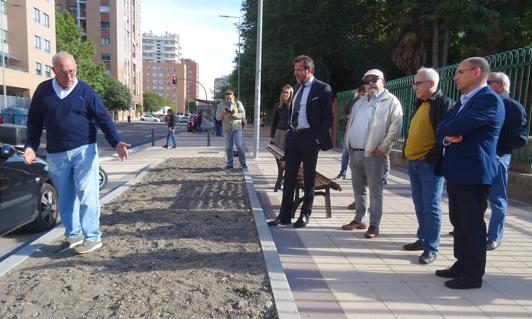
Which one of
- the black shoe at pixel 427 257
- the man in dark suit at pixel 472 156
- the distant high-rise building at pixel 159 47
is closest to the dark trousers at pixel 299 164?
the black shoe at pixel 427 257

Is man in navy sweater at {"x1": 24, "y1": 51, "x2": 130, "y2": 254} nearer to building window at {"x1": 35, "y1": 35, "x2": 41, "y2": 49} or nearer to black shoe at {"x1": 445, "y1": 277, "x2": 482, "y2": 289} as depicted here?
black shoe at {"x1": 445, "y1": 277, "x2": 482, "y2": 289}

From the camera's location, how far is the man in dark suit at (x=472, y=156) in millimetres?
3605

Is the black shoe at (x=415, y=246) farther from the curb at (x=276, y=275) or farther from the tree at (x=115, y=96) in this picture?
the tree at (x=115, y=96)

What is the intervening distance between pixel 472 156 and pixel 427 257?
1298 mm

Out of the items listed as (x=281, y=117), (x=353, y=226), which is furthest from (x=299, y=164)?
(x=281, y=117)

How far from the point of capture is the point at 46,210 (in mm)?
5777

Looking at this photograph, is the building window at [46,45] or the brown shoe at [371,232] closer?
the brown shoe at [371,232]

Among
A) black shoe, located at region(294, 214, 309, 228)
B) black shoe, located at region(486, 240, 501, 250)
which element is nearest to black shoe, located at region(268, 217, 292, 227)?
black shoe, located at region(294, 214, 309, 228)

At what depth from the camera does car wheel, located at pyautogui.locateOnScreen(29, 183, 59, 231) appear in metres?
5.64

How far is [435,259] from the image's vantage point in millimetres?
4598

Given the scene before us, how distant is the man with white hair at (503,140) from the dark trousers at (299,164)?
201 centimetres

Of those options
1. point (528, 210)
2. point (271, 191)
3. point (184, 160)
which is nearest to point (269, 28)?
point (184, 160)

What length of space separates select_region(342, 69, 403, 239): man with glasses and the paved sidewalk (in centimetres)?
55

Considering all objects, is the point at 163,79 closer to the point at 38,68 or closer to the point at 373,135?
the point at 38,68
